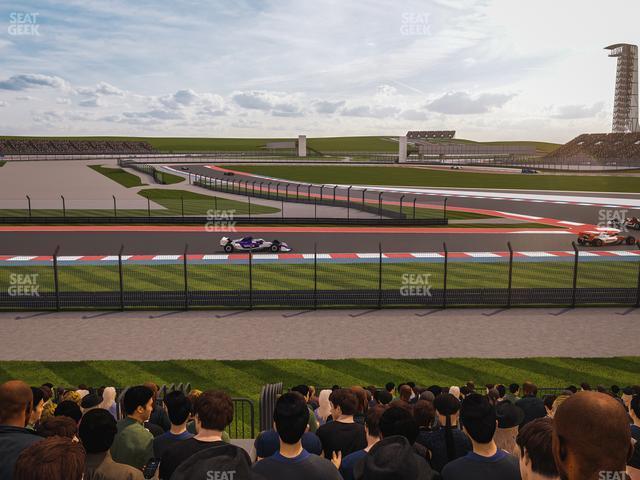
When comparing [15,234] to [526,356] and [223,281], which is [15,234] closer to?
[223,281]

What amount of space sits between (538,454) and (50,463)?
9.98 feet

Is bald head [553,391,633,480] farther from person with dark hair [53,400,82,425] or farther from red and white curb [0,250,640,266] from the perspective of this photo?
red and white curb [0,250,640,266]

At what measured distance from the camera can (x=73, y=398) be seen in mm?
8203

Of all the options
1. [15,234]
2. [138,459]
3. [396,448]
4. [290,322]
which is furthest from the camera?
[15,234]

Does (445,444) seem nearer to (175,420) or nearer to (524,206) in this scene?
(175,420)

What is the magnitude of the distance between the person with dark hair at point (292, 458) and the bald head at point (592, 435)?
2.07 m

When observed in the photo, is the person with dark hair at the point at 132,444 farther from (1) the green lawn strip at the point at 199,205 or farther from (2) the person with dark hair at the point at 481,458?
(1) the green lawn strip at the point at 199,205

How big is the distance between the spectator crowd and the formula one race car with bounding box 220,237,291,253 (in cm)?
2241

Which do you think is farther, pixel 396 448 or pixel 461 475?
pixel 461 475

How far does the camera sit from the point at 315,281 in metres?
18.8

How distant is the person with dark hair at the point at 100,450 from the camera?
173 inches

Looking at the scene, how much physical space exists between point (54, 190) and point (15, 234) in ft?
110

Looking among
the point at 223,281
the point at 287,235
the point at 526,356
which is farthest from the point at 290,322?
the point at 287,235

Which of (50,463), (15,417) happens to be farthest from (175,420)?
(50,463)
